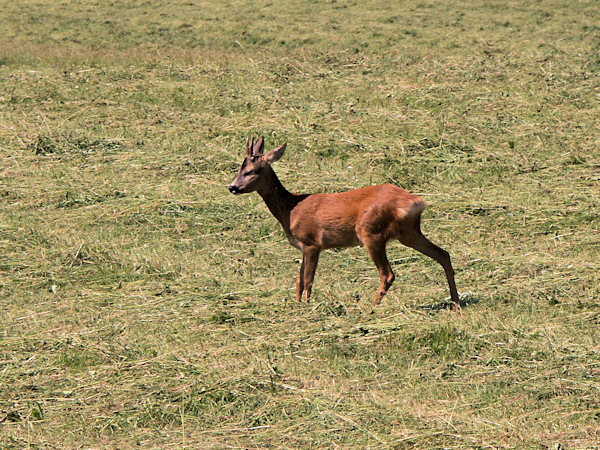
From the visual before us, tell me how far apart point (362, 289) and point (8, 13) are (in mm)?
17392

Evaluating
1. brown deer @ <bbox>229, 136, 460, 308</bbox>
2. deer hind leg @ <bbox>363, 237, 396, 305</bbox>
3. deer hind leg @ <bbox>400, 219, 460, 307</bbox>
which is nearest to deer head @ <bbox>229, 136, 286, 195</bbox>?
brown deer @ <bbox>229, 136, 460, 308</bbox>

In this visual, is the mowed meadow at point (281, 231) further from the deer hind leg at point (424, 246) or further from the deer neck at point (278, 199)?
the deer neck at point (278, 199)

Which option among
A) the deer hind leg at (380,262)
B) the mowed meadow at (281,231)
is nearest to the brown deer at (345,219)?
the deer hind leg at (380,262)

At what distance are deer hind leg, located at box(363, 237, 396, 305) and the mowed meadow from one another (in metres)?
0.16

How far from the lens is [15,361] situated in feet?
28.4

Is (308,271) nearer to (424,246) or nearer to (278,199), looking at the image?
(278,199)

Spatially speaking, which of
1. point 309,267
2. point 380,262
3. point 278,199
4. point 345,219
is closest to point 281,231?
point 278,199

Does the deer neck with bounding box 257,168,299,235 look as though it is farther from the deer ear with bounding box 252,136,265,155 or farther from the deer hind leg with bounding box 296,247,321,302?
the deer hind leg with bounding box 296,247,321,302

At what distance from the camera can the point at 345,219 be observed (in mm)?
9984

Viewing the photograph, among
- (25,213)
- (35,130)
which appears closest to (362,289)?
(25,213)

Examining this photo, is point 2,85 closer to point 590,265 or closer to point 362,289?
point 362,289

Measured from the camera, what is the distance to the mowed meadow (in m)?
7.43

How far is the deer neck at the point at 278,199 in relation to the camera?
34.7 feet

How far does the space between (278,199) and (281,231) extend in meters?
1.98
